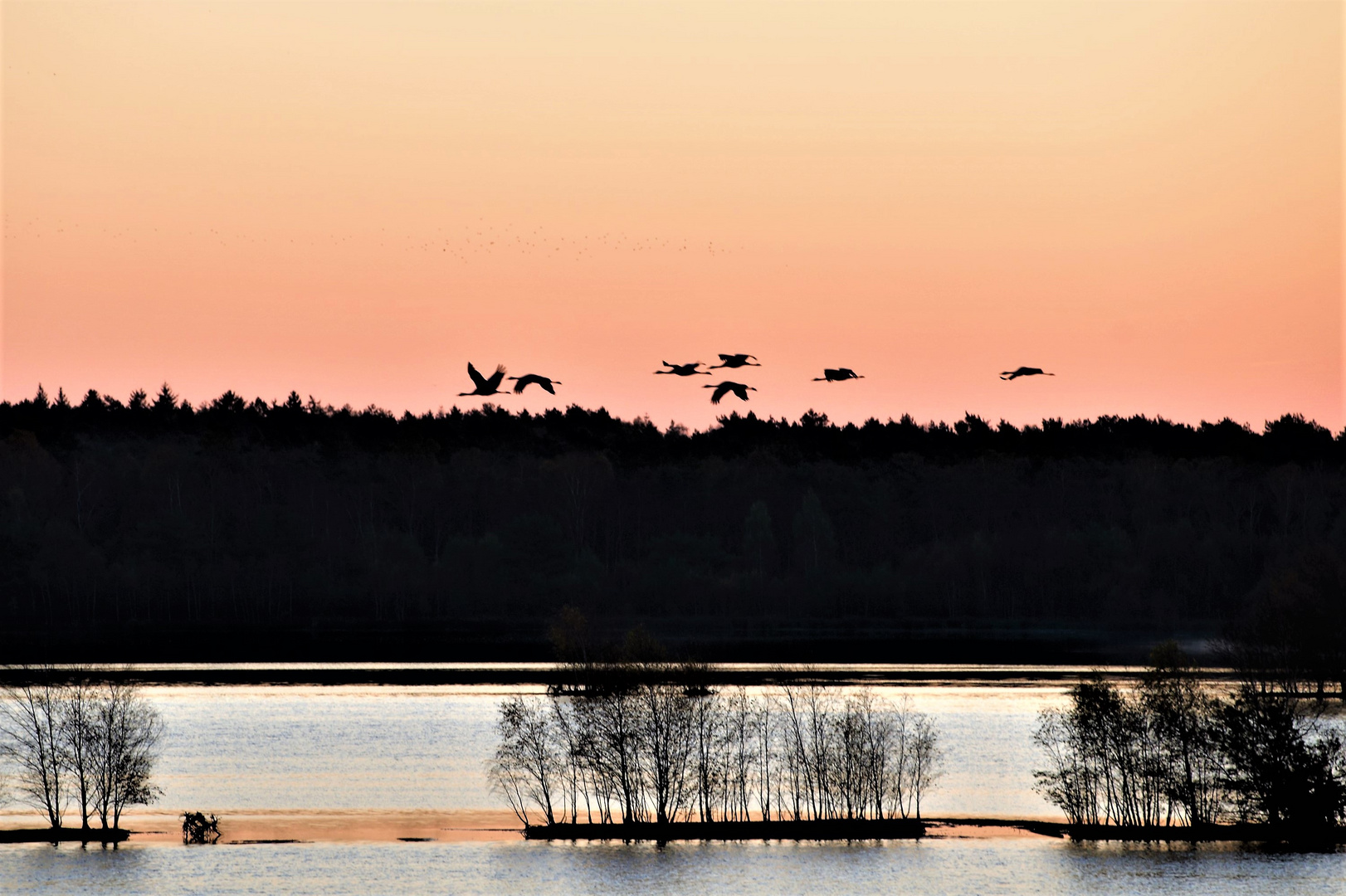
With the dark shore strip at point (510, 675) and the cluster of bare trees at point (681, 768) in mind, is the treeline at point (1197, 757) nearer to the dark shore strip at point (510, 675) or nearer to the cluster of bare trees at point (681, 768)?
the cluster of bare trees at point (681, 768)

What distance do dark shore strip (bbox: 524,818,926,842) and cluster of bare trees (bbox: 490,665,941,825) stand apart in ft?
1.99

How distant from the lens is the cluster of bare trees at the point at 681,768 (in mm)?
72062

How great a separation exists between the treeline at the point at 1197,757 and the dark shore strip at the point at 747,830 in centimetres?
703

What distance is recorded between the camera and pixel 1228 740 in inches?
2645

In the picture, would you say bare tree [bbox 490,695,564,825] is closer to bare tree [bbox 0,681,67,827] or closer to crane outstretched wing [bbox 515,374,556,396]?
bare tree [bbox 0,681,67,827]

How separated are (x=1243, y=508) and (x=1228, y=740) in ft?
420

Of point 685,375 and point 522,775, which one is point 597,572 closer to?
point 522,775

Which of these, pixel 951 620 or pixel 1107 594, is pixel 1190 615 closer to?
pixel 1107 594

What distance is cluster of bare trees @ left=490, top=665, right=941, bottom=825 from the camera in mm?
72062

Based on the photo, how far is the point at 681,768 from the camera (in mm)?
73750

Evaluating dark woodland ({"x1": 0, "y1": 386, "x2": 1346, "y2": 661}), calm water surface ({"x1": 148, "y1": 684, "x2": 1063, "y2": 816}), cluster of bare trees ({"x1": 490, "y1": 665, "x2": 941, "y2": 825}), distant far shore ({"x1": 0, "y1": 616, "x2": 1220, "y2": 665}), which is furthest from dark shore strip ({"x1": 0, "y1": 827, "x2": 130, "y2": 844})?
dark woodland ({"x1": 0, "y1": 386, "x2": 1346, "y2": 661})

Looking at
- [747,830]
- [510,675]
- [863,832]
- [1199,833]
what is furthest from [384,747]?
[1199,833]

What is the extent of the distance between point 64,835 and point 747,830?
2860 cm

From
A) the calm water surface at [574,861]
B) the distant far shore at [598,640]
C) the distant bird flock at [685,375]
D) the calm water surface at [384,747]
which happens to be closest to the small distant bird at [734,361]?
the distant bird flock at [685,375]
